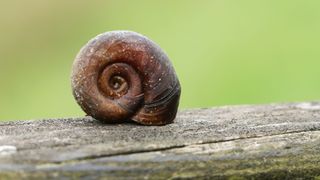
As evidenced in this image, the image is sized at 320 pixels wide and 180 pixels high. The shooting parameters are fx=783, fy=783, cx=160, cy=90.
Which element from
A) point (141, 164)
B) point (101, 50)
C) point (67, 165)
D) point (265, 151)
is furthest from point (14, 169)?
point (101, 50)

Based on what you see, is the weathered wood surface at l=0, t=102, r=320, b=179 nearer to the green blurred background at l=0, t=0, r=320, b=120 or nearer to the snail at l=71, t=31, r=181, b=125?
the snail at l=71, t=31, r=181, b=125

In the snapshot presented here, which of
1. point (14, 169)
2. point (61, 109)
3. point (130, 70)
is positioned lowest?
point (61, 109)

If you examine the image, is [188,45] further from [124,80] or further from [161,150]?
[161,150]

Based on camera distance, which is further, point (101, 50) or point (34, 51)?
point (34, 51)

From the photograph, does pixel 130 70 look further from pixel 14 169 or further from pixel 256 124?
pixel 14 169

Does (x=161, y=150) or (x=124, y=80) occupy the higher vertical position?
(x=124, y=80)

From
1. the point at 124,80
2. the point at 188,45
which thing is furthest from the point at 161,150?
the point at 188,45
